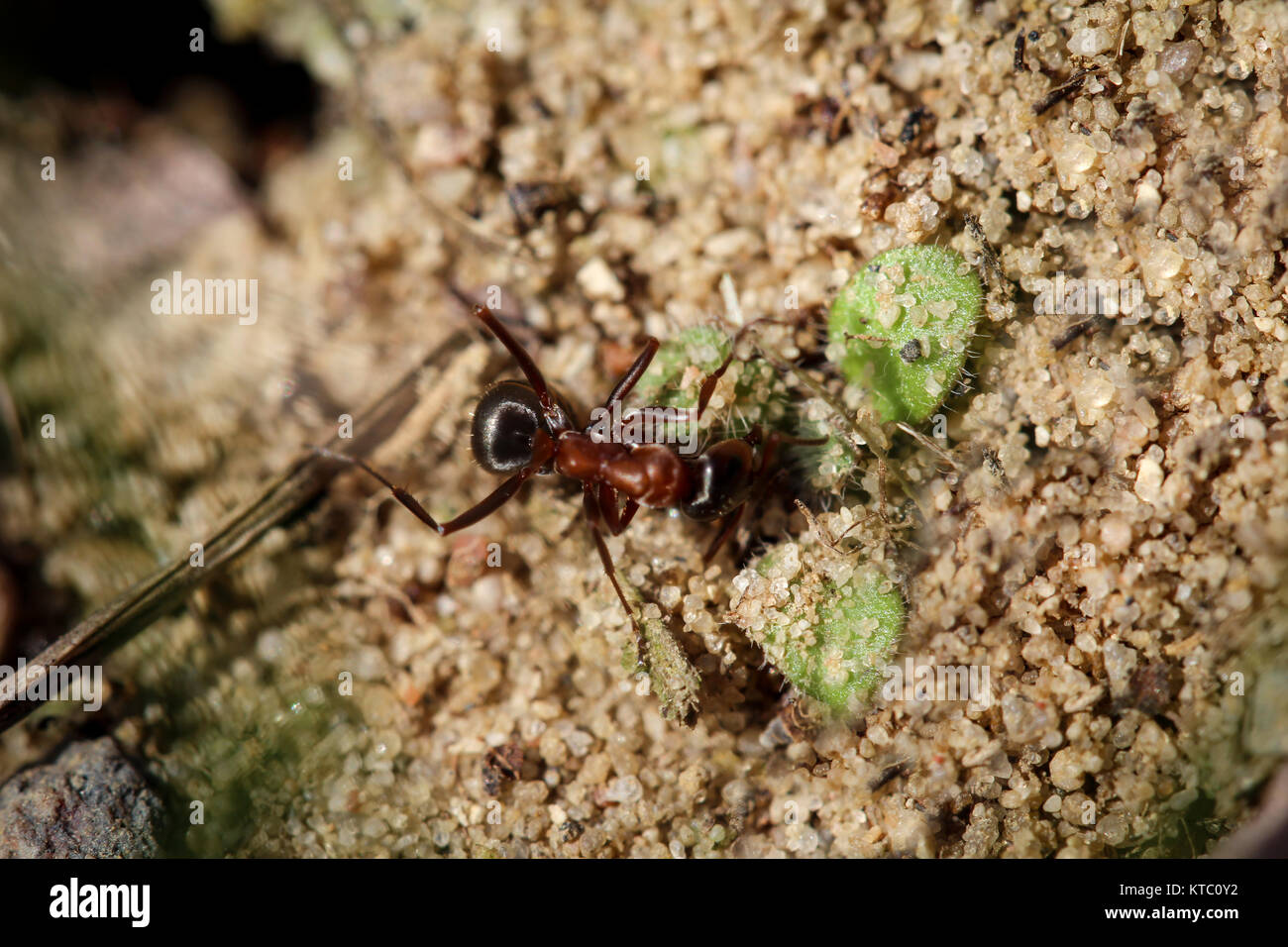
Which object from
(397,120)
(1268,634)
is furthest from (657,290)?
(1268,634)

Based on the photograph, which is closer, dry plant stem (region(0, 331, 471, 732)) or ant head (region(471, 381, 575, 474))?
dry plant stem (region(0, 331, 471, 732))

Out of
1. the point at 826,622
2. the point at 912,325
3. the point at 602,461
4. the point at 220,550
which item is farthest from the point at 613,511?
the point at 220,550

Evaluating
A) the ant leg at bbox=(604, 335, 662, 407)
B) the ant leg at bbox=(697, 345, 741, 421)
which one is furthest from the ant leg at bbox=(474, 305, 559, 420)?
the ant leg at bbox=(697, 345, 741, 421)

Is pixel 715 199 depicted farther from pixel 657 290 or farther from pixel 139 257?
pixel 139 257

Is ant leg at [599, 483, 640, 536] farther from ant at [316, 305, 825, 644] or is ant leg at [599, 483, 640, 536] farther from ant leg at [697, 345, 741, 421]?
ant leg at [697, 345, 741, 421]

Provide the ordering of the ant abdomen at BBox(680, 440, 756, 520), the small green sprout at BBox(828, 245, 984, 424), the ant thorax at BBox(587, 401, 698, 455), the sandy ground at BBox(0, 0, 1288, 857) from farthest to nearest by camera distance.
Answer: the ant thorax at BBox(587, 401, 698, 455) → the ant abdomen at BBox(680, 440, 756, 520) → the small green sprout at BBox(828, 245, 984, 424) → the sandy ground at BBox(0, 0, 1288, 857)

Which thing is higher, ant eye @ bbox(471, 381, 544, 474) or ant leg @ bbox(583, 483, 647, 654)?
ant eye @ bbox(471, 381, 544, 474)

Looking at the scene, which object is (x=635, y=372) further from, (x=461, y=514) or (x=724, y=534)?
(x=461, y=514)
